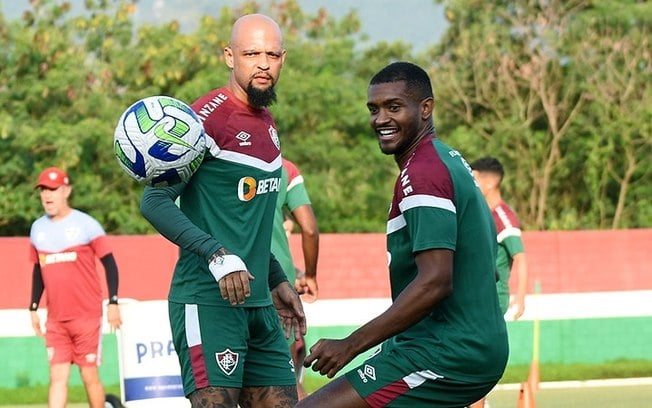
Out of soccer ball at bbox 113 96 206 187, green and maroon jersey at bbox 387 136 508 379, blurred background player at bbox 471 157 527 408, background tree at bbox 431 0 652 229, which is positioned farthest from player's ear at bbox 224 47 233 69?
background tree at bbox 431 0 652 229

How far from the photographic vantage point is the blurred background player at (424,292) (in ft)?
15.2

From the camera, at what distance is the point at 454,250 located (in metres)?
4.68

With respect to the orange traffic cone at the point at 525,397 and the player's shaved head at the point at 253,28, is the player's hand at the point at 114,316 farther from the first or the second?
the player's shaved head at the point at 253,28

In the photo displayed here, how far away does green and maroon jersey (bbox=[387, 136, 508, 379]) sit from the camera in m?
4.68

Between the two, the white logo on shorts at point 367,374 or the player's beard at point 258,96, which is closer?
the white logo on shorts at point 367,374

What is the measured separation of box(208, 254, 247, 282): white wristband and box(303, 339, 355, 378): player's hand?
3.08ft

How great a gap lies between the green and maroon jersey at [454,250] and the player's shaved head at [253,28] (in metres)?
1.69

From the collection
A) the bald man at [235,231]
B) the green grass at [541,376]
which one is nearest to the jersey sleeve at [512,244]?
the green grass at [541,376]

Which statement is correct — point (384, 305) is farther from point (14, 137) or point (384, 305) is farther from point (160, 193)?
point (14, 137)

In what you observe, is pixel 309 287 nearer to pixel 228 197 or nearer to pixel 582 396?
pixel 228 197

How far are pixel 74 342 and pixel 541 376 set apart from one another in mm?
6870

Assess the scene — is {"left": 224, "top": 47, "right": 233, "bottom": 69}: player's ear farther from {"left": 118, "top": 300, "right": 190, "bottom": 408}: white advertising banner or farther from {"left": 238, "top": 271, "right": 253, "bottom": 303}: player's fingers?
{"left": 118, "top": 300, "right": 190, "bottom": 408}: white advertising banner

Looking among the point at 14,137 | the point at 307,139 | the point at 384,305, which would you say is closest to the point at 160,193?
the point at 384,305

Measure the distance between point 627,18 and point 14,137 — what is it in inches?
578
